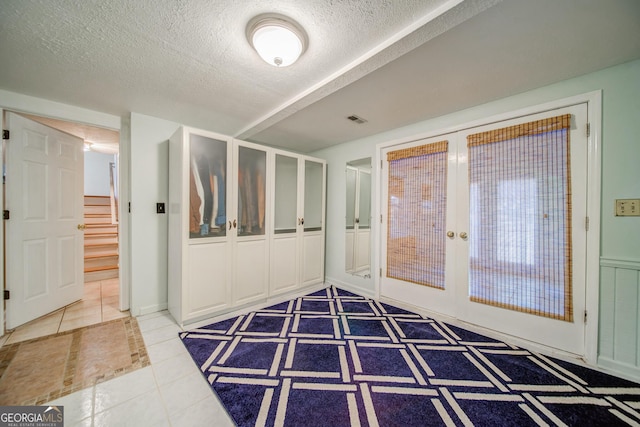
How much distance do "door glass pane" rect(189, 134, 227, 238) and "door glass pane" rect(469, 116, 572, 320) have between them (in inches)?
107

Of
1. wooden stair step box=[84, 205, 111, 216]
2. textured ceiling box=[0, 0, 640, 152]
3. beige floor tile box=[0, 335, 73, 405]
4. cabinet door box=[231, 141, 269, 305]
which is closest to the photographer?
textured ceiling box=[0, 0, 640, 152]

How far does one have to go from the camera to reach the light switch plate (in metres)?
1.63

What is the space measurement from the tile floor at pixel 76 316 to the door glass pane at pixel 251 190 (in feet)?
5.59

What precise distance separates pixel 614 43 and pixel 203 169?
3.40 meters

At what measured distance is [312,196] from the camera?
3641 mm

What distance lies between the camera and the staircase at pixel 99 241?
386 centimetres

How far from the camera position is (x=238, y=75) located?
1.84m

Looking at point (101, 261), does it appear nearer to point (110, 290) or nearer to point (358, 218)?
point (110, 290)

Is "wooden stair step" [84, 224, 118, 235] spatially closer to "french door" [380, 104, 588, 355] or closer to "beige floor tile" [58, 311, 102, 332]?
"beige floor tile" [58, 311, 102, 332]

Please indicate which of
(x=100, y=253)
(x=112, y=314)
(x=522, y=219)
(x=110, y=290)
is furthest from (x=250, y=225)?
(x=100, y=253)

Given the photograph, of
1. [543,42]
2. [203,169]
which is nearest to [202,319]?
[203,169]

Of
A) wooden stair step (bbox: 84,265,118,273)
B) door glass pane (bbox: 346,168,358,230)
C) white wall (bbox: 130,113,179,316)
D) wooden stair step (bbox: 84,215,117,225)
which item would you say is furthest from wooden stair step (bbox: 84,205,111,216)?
door glass pane (bbox: 346,168,358,230)

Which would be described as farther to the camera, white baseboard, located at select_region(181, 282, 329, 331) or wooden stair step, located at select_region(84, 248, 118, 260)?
wooden stair step, located at select_region(84, 248, 118, 260)

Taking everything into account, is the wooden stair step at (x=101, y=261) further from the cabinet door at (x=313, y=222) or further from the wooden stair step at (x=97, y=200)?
the cabinet door at (x=313, y=222)
